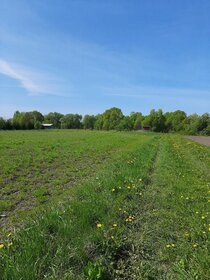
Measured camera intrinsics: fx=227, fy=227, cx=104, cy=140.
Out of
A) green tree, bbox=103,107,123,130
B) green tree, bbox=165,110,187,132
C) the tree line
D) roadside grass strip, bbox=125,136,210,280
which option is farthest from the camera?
green tree, bbox=103,107,123,130

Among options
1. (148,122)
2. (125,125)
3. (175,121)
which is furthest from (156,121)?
(125,125)

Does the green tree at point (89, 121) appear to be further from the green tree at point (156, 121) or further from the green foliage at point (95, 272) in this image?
the green foliage at point (95, 272)

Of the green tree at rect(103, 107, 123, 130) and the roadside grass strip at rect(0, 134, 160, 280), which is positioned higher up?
the green tree at rect(103, 107, 123, 130)

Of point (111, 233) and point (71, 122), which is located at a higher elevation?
point (71, 122)

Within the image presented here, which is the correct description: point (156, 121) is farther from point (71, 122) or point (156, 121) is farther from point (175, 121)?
point (71, 122)

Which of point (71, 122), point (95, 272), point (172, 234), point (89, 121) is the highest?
point (89, 121)

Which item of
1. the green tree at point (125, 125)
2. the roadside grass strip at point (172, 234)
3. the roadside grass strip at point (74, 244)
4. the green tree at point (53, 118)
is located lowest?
the roadside grass strip at point (172, 234)

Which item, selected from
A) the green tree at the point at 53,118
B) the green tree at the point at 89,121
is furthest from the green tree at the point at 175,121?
the green tree at the point at 53,118

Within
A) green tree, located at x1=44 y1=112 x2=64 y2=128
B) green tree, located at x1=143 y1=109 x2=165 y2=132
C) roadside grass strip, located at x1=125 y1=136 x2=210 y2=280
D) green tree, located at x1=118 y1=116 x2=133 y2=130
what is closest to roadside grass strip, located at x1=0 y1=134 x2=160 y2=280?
roadside grass strip, located at x1=125 y1=136 x2=210 y2=280

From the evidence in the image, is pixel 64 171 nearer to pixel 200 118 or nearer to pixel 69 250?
pixel 69 250

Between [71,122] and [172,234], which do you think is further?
[71,122]

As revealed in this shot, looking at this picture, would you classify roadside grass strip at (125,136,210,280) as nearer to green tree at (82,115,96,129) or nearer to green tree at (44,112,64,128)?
green tree at (82,115,96,129)

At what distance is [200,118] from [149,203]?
91544 mm

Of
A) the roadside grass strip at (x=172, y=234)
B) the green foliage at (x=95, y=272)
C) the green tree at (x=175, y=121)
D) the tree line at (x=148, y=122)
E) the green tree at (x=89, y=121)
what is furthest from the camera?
the green tree at (x=89, y=121)
